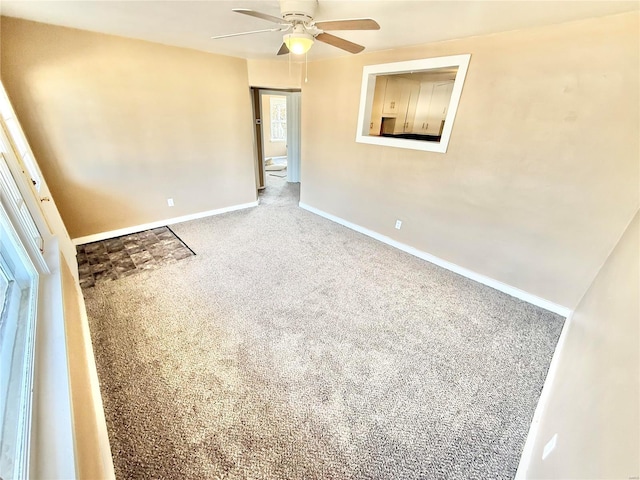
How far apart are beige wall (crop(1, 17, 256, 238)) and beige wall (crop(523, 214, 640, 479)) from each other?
436 centimetres

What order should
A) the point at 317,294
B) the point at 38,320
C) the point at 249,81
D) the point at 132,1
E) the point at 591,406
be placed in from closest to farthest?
the point at 591,406
the point at 38,320
the point at 132,1
the point at 317,294
the point at 249,81

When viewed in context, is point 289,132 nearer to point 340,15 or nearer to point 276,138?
point 276,138

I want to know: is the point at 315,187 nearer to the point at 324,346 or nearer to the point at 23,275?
the point at 324,346

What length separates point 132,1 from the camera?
191 cm

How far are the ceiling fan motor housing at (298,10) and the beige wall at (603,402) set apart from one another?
217 cm

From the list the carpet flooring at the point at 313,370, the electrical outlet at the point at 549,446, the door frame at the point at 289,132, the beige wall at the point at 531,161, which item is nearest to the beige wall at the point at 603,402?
the electrical outlet at the point at 549,446

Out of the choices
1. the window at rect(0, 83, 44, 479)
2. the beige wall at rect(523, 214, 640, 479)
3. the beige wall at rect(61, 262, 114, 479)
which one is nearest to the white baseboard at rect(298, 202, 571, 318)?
the beige wall at rect(523, 214, 640, 479)

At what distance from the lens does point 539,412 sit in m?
1.54

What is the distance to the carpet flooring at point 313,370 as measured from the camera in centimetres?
132

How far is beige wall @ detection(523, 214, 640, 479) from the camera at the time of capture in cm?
66

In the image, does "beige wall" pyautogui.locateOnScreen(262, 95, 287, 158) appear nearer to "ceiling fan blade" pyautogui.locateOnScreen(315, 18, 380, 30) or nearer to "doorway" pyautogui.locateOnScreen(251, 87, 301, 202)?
"doorway" pyautogui.locateOnScreen(251, 87, 301, 202)

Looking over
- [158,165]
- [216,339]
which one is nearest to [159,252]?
[158,165]

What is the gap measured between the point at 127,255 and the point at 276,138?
731 centimetres

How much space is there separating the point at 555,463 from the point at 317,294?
1.81m
